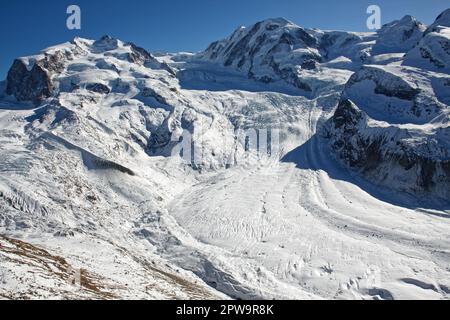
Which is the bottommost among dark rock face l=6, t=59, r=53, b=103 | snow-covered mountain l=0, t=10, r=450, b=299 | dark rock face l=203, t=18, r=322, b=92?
snow-covered mountain l=0, t=10, r=450, b=299

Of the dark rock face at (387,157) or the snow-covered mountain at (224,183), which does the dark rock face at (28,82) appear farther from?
the dark rock face at (387,157)

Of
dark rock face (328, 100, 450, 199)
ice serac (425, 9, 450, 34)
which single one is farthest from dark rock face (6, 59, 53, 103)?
ice serac (425, 9, 450, 34)

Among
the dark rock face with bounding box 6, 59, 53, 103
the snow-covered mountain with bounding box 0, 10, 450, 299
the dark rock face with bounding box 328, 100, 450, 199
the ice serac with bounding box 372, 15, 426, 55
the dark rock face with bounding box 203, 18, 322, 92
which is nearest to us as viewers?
the snow-covered mountain with bounding box 0, 10, 450, 299

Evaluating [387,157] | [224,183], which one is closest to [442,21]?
[387,157]

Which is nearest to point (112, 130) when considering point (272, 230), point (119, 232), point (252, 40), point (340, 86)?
point (119, 232)

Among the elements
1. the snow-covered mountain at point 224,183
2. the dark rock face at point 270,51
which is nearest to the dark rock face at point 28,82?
the snow-covered mountain at point 224,183

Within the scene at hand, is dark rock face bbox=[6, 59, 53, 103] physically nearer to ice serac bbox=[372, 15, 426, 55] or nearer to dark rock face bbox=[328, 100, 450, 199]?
dark rock face bbox=[328, 100, 450, 199]
